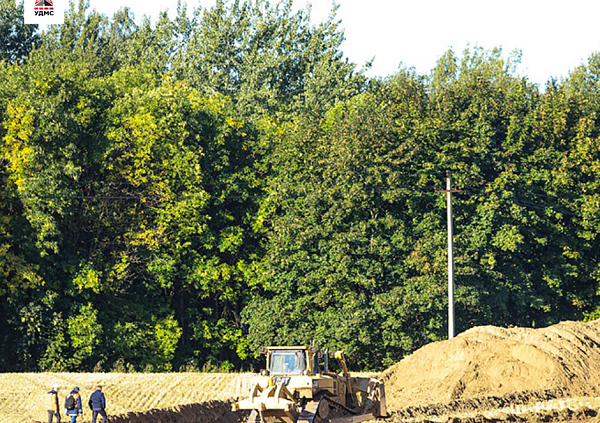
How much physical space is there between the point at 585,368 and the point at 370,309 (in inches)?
562

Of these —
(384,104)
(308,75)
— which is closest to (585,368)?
(384,104)

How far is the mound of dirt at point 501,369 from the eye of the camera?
30.5 metres

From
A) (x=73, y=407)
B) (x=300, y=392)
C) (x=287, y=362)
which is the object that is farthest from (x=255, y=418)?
(x=73, y=407)

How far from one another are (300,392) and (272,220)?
25.9 meters

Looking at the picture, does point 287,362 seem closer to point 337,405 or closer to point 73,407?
point 337,405

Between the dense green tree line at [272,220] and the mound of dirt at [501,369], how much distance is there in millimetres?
7281

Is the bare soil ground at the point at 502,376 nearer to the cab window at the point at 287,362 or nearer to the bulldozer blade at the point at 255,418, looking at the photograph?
the cab window at the point at 287,362

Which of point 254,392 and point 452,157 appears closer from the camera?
point 254,392

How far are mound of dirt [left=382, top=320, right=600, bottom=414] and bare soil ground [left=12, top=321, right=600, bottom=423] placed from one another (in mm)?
38

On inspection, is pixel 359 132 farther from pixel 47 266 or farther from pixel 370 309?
pixel 47 266

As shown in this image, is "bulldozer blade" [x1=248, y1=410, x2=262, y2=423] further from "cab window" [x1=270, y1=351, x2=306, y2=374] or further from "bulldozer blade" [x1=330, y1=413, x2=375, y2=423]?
"bulldozer blade" [x1=330, y1=413, x2=375, y2=423]

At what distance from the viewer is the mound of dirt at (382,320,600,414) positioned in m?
30.5

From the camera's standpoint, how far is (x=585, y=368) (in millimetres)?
31219

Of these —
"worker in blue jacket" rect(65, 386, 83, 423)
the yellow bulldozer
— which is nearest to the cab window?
the yellow bulldozer
